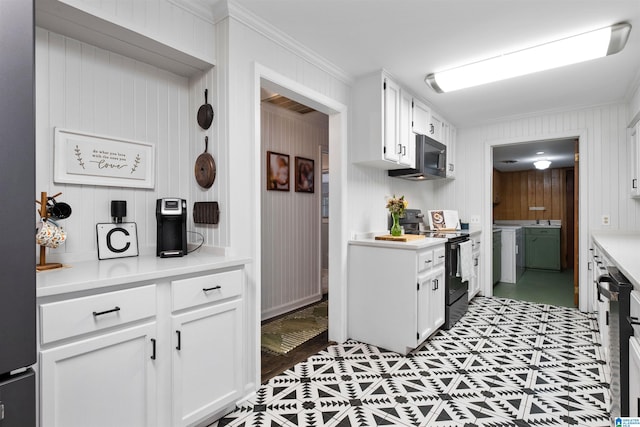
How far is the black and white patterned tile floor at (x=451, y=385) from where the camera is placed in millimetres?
1799

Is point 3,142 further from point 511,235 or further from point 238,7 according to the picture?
point 511,235

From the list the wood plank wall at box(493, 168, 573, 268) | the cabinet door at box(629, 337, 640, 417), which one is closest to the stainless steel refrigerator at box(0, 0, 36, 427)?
the cabinet door at box(629, 337, 640, 417)

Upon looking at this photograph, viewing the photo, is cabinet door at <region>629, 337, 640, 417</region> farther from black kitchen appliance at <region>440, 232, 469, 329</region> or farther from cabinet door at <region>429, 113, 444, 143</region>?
cabinet door at <region>429, 113, 444, 143</region>

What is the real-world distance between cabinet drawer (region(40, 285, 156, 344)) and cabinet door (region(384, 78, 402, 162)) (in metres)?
2.11

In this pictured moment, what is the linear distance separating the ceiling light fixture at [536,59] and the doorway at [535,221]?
2.00m

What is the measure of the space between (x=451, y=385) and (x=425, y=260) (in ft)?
3.00

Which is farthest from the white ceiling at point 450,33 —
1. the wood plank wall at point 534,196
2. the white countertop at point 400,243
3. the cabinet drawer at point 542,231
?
the wood plank wall at point 534,196

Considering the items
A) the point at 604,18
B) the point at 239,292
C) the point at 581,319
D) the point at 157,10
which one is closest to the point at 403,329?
the point at 239,292

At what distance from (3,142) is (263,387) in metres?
1.89

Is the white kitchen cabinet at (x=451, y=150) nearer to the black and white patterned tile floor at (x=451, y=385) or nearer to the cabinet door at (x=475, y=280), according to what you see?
the cabinet door at (x=475, y=280)

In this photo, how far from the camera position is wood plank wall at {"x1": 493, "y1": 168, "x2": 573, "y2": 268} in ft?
22.3

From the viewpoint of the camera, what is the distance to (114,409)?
1.31 meters

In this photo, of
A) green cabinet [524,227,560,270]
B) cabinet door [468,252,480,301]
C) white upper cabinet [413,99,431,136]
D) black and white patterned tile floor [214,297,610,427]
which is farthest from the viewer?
green cabinet [524,227,560,270]

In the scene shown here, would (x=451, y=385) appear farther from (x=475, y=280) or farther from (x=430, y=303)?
(x=475, y=280)
